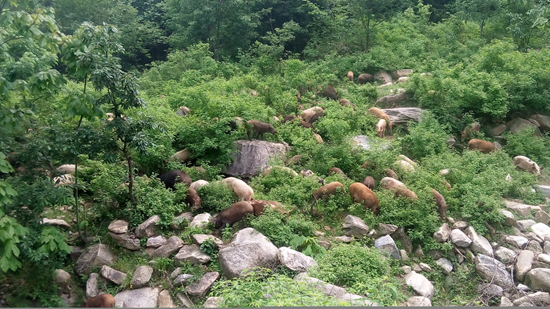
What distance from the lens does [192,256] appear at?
649 cm

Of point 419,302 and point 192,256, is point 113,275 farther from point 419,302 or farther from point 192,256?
point 419,302

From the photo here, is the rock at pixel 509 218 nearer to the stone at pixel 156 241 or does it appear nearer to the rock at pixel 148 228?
the stone at pixel 156 241

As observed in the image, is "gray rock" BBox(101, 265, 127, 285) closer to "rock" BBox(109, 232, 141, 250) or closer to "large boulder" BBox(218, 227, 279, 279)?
"rock" BBox(109, 232, 141, 250)

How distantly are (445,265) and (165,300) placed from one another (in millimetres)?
4893

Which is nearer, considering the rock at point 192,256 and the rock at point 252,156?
the rock at point 192,256

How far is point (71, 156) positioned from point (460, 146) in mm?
10196

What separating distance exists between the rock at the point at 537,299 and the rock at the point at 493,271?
40 cm

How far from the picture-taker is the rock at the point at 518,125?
1194 cm

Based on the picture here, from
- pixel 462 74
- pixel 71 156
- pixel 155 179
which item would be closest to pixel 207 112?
pixel 155 179

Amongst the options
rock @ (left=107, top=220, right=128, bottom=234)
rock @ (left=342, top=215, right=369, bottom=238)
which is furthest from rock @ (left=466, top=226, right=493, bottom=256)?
rock @ (left=107, top=220, right=128, bottom=234)

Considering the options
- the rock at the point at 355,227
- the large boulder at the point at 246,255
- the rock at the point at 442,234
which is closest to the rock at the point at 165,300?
the large boulder at the point at 246,255

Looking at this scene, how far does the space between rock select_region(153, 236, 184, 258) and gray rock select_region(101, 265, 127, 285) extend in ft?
2.11

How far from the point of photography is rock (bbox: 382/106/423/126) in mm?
12203

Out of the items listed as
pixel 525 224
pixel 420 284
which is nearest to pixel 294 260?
pixel 420 284
